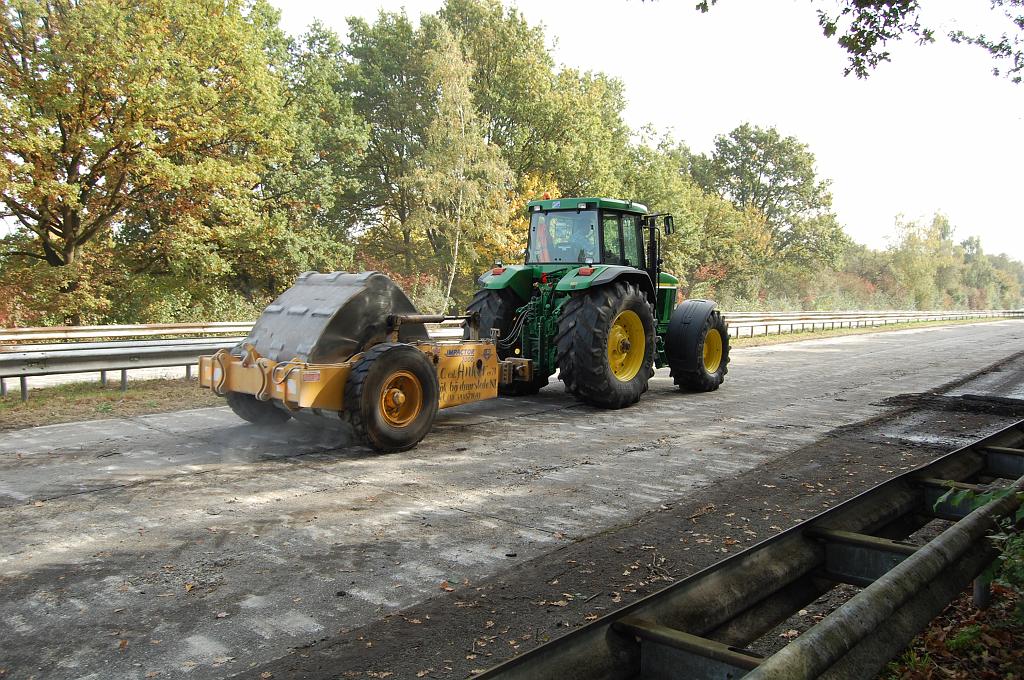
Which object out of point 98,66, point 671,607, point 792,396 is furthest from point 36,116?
point 671,607

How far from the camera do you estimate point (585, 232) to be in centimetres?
1009

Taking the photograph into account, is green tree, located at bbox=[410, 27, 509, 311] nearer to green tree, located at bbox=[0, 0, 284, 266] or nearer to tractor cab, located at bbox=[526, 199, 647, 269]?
green tree, located at bbox=[0, 0, 284, 266]

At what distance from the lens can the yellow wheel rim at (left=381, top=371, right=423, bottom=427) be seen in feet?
22.6

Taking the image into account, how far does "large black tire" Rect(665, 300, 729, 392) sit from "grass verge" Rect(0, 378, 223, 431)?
644 cm

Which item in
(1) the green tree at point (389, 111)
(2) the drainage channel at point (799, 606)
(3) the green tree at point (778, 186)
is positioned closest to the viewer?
(2) the drainage channel at point (799, 606)

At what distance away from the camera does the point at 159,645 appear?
3189mm

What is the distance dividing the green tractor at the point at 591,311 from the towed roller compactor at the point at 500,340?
0.02 m

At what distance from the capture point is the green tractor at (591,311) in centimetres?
909

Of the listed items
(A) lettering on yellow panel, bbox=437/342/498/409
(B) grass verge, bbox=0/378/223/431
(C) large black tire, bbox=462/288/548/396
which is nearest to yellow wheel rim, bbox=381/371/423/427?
(A) lettering on yellow panel, bbox=437/342/498/409

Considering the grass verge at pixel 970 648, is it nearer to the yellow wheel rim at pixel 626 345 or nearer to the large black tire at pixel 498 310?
the yellow wheel rim at pixel 626 345

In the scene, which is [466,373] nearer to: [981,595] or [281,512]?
[281,512]

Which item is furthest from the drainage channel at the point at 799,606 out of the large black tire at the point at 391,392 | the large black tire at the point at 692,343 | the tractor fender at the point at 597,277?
the large black tire at the point at 692,343

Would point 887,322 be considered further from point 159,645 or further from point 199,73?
point 159,645

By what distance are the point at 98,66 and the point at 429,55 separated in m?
15.0
